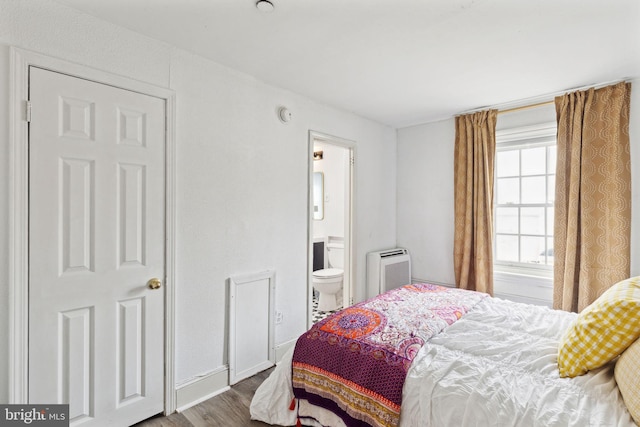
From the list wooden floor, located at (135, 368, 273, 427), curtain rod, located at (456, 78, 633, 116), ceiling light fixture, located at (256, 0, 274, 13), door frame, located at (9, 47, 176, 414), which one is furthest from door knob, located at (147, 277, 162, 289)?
curtain rod, located at (456, 78, 633, 116)

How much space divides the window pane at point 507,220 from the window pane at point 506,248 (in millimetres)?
75

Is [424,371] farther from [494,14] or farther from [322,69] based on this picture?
[322,69]

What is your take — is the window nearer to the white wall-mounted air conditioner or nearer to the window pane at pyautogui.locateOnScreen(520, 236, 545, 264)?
the window pane at pyautogui.locateOnScreen(520, 236, 545, 264)

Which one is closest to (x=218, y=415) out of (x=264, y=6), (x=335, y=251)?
(x=264, y=6)

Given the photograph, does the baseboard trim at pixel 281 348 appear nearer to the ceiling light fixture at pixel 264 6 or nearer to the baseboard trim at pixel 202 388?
the baseboard trim at pixel 202 388

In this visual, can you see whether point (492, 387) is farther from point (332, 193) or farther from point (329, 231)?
point (332, 193)

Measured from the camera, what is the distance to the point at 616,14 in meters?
1.80

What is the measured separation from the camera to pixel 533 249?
10.9ft

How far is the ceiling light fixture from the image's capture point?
5.51 ft

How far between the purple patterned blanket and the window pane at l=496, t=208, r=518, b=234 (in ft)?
5.44

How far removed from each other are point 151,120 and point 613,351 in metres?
2.67

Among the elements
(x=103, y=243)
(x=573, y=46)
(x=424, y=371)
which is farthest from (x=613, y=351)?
(x=103, y=243)

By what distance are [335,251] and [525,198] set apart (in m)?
2.51

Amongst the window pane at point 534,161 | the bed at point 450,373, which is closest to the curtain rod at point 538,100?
the window pane at point 534,161
